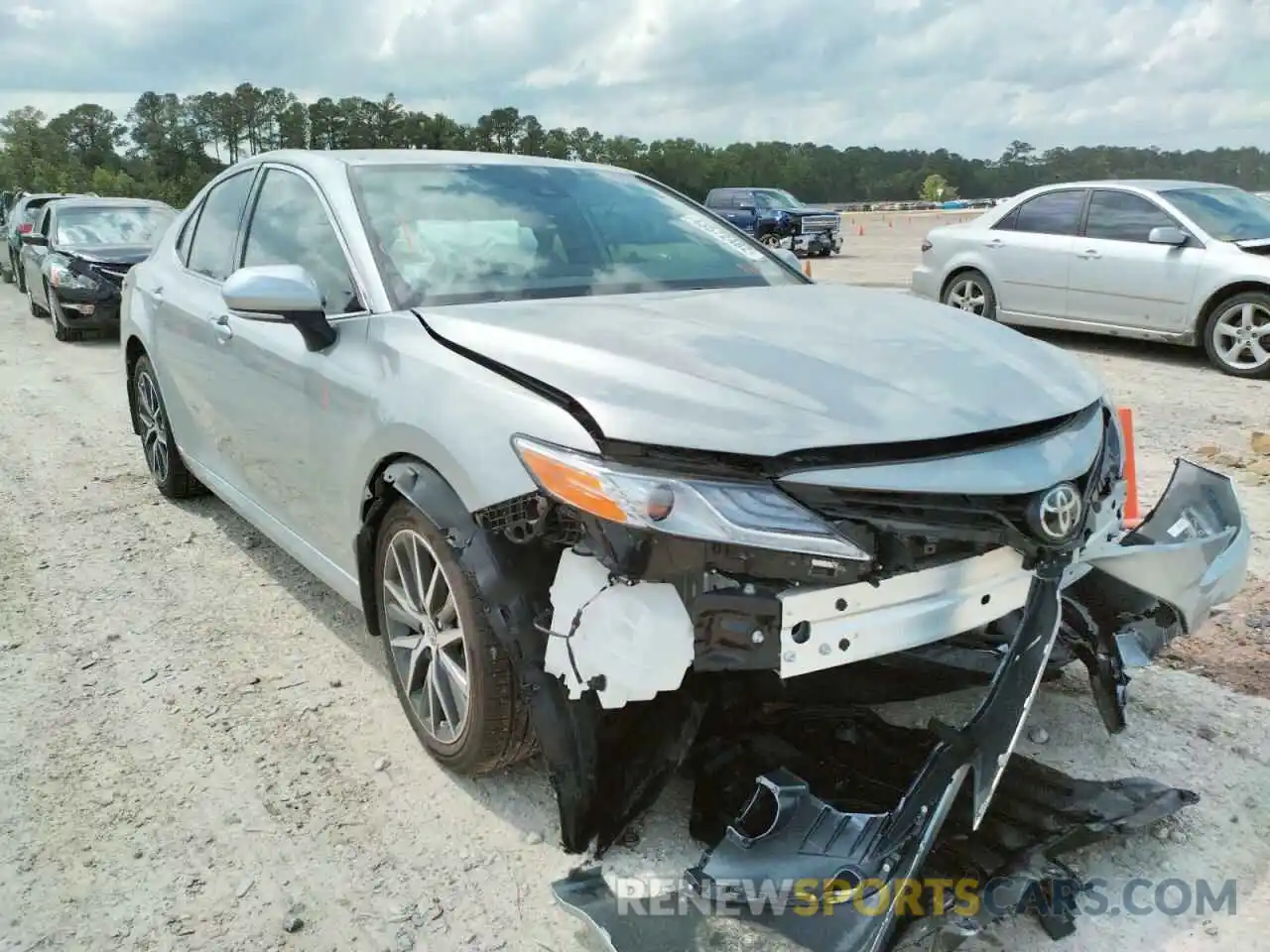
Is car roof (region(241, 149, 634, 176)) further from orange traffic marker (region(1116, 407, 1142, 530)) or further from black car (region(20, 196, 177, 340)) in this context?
black car (region(20, 196, 177, 340))

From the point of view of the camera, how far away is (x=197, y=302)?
14.1ft

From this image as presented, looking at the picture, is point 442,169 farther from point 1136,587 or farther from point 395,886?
point 1136,587

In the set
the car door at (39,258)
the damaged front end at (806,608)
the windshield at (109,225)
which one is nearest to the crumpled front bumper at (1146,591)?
the damaged front end at (806,608)

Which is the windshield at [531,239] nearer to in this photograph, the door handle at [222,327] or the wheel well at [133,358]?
the door handle at [222,327]

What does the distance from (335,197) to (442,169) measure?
16.3 inches

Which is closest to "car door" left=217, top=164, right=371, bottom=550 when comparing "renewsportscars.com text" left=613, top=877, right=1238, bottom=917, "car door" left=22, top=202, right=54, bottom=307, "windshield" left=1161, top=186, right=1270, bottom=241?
"renewsportscars.com text" left=613, top=877, right=1238, bottom=917

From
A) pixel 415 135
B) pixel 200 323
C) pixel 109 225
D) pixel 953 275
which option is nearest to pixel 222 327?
pixel 200 323

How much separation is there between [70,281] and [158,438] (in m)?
7.88

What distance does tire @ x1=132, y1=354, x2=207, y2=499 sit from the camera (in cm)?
514

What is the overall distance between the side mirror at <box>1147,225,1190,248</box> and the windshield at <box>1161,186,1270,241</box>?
8.6 inches

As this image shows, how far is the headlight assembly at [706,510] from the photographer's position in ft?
6.73

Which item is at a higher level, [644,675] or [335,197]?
[335,197]

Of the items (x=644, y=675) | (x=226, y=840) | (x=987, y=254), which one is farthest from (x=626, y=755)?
(x=987, y=254)

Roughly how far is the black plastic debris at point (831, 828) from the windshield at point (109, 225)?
12.3 meters
